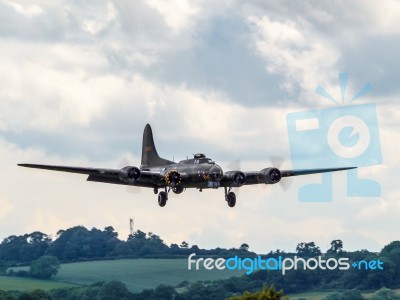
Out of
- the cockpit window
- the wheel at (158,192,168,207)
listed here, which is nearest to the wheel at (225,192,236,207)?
the cockpit window

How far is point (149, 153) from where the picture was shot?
517 ft

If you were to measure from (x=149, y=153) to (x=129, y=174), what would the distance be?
23.8 metres

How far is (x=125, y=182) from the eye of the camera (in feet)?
450

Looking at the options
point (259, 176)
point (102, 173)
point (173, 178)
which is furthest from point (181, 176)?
point (259, 176)

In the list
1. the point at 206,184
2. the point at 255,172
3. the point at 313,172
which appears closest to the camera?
the point at 206,184

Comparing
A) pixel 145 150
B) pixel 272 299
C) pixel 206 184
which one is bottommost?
pixel 272 299

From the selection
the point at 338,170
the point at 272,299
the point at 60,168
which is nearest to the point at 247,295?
the point at 272,299

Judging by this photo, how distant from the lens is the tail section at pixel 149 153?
495 ft

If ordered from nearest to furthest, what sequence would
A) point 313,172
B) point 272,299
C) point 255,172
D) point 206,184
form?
1. point 272,299
2. point 206,184
3. point 255,172
4. point 313,172

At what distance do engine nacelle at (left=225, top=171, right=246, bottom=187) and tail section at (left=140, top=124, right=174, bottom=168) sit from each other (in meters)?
11.0

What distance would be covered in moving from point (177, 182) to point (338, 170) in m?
26.4

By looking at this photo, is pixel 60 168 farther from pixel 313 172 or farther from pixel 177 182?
pixel 313 172

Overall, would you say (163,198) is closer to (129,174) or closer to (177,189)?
(177,189)

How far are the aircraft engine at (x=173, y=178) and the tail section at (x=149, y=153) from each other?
10228mm
